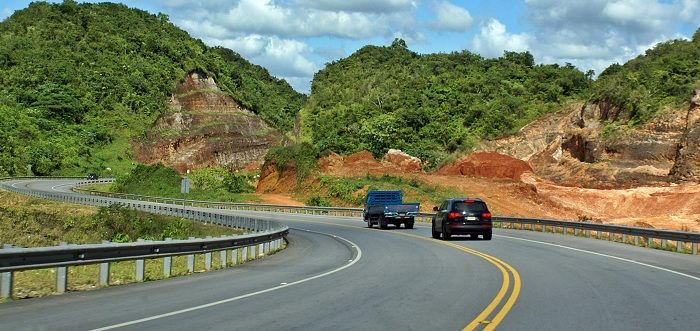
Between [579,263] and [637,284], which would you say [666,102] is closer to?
[579,263]

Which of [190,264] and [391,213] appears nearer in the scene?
[190,264]

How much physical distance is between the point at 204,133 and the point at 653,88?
3339 inches

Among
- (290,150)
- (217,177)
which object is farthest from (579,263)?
(217,177)

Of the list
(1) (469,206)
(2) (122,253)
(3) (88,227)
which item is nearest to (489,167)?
(3) (88,227)

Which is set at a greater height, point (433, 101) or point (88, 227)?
point (433, 101)

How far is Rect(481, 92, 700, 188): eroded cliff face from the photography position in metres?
65.2

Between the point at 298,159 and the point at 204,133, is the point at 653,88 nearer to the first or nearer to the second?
the point at 298,159

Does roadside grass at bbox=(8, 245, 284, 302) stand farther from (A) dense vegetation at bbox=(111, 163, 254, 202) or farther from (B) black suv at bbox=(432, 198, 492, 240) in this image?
(A) dense vegetation at bbox=(111, 163, 254, 202)

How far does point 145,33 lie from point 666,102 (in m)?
127

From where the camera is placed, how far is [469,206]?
3281cm

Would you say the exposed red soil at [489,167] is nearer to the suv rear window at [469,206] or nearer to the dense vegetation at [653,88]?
the dense vegetation at [653,88]

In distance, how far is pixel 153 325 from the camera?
33.9ft

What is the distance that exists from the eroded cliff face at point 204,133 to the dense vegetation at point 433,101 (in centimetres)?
1196

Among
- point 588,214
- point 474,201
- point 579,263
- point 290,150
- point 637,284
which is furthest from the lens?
point 290,150
